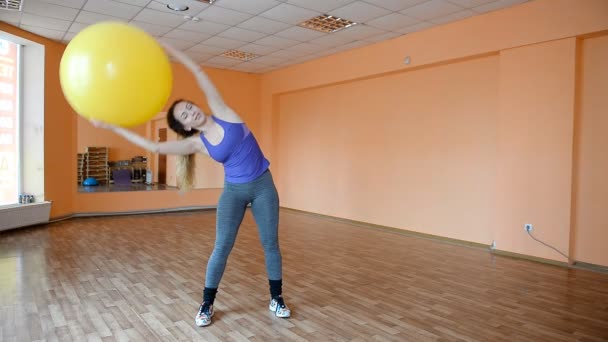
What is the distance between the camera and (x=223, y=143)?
2.24 meters

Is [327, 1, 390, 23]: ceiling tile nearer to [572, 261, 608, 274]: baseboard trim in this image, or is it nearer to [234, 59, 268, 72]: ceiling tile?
[234, 59, 268, 72]: ceiling tile

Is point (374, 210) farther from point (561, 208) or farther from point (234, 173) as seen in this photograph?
point (234, 173)

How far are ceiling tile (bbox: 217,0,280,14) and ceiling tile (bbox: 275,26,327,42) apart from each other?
792 mm

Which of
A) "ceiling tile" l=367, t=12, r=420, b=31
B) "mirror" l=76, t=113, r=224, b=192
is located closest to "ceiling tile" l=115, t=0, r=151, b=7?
"ceiling tile" l=367, t=12, r=420, b=31

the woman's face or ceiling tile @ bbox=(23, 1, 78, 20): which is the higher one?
Answer: ceiling tile @ bbox=(23, 1, 78, 20)

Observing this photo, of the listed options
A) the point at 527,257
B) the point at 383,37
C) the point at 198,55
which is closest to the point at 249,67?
the point at 198,55

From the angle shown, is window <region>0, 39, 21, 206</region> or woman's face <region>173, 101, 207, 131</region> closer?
woman's face <region>173, 101, 207, 131</region>

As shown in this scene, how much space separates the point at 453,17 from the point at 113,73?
4.29 metres

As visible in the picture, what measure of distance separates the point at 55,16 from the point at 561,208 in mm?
6139

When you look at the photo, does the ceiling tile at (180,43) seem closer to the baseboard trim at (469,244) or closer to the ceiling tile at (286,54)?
the ceiling tile at (286,54)

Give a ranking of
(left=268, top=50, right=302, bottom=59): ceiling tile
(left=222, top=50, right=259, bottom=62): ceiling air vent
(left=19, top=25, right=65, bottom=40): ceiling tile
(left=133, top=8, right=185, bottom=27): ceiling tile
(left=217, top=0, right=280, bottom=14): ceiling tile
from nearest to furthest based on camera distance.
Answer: (left=217, top=0, right=280, bottom=14): ceiling tile < (left=133, top=8, right=185, bottom=27): ceiling tile < (left=19, top=25, right=65, bottom=40): ceiling tile < (left=268, top=50, right=302, bottom=59): ceiling tile < (left=222, top=50, right=259, bottom=62): ceiling air vent

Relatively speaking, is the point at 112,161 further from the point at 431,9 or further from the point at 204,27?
the point at 431,9

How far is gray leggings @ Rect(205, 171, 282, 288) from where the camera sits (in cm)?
235

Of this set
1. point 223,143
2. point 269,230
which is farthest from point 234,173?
point 269,230
